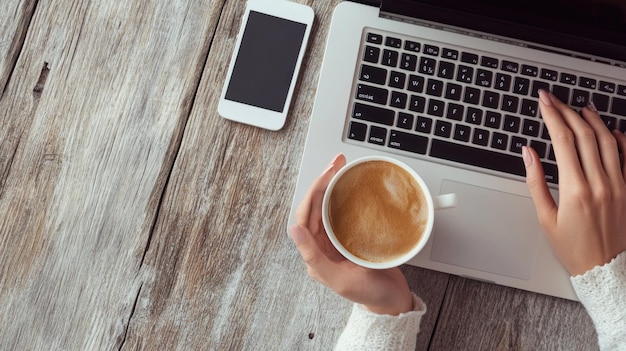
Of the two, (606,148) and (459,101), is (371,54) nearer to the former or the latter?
(459,101)

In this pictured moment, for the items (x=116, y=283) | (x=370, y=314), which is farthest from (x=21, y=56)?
(x=370, y=314)

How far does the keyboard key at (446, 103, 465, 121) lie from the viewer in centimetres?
67

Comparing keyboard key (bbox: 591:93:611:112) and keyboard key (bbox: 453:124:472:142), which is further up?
keyboard key (bbox: 591:93:611:112)

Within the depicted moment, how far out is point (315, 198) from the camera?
0.63 metres

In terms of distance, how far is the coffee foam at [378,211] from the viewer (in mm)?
594

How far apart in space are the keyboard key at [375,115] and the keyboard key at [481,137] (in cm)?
10

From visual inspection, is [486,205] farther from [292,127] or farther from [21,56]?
[21,56]

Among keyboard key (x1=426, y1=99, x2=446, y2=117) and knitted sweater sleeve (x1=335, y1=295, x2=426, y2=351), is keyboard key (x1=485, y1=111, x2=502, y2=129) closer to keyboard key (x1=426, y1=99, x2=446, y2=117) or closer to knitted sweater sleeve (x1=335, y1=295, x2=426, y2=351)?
keyboard key (x1=426, y1=99, x2=446, y2=117)

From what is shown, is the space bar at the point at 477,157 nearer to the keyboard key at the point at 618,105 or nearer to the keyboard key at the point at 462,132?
the keyboard key at the point at 462,132

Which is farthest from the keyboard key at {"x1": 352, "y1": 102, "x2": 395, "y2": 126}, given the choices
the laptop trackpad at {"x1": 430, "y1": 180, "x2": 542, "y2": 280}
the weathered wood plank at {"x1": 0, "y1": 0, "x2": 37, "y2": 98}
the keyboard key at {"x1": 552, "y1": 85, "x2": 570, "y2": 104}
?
the weathered wood plank at {"x1": 0, "y1": 0, "x2": 37, "y2": 98}

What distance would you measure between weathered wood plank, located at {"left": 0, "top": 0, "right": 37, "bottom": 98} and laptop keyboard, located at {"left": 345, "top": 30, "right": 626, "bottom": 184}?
0.45 metres

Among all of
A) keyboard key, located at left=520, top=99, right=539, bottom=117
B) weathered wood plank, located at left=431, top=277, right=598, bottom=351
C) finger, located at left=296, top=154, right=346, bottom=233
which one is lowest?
weathered wood plank, located at left=431, top=277, right=598, bottom=351

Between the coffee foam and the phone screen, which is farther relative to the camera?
the phone screen

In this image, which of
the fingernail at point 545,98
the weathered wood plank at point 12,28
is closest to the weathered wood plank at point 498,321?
the fingernail at point 545,98
